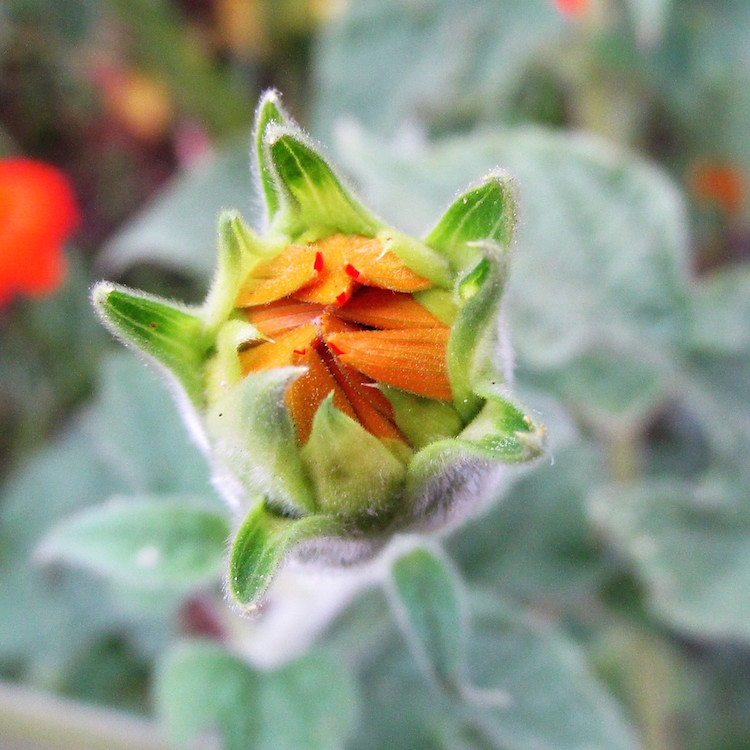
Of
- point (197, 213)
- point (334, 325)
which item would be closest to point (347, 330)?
point (334, 325)

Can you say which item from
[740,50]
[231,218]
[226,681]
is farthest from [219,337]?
[740,50]

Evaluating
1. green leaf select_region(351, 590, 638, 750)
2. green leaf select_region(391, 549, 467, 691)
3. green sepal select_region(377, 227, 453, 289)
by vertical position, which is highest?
green sepal select_region(377, 227, 453, 289)

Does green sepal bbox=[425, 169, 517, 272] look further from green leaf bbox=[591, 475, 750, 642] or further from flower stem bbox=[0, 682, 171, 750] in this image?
flower stem bbox=[0, 682, 171, 750]

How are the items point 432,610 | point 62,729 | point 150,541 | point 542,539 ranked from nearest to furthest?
point 432,610 < point 150,541 < point 62,729 < point 542,539

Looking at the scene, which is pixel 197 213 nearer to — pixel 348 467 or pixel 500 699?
pixel 500 699

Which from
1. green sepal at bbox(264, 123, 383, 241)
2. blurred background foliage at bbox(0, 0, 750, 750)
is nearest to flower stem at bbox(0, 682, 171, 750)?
blurred background foliage at bbox(0, 0, 750, 750)

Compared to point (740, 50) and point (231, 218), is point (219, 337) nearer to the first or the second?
point (231, 218)
